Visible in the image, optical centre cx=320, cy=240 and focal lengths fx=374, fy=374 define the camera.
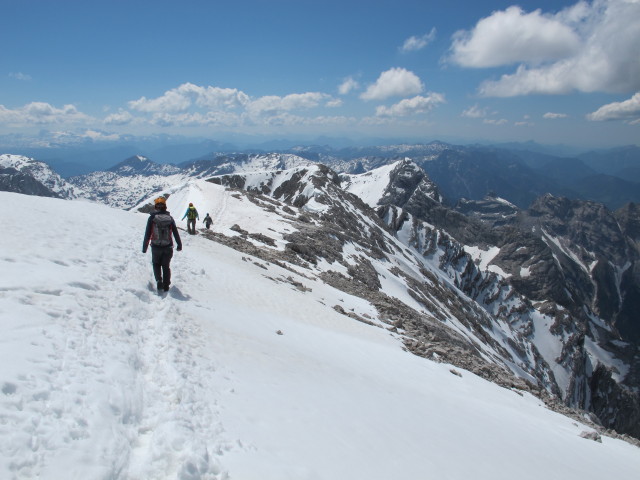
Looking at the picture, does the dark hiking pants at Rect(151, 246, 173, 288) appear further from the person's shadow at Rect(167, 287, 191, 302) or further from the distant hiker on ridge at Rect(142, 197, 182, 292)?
the person's shadow at Rect(167, 287, 191, 302)

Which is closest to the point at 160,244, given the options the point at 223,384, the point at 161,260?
the point at 161,260

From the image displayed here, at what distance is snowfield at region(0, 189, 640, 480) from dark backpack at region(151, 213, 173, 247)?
5.50ft

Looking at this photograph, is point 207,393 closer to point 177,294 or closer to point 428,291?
point 177,294

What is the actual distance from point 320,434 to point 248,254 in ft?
74.5

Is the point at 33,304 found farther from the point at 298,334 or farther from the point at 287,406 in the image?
the point at 298,334

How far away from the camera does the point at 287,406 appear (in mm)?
8617

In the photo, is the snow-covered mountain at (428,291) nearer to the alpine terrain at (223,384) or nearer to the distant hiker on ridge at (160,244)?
the alpine terrain at (223,384)

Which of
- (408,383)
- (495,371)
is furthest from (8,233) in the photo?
(495,371)

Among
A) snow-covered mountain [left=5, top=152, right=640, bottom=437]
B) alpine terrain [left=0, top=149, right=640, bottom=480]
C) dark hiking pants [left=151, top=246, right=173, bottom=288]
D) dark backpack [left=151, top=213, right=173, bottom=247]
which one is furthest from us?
snow-covered mountain [left=5, top=152, right=640, bottom=437]

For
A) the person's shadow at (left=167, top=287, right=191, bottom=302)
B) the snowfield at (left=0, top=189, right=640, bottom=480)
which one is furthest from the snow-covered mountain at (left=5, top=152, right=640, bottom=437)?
the person's shadow at (left=167, top=287, right=191, bottom=302)

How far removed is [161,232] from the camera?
13391 mm

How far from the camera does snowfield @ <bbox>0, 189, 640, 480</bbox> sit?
19.0 feet

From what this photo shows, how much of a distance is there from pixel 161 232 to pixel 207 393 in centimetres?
734

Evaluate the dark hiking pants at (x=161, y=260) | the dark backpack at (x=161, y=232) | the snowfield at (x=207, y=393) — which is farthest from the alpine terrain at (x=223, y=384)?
the dark backpack at (x=161, y=232)
